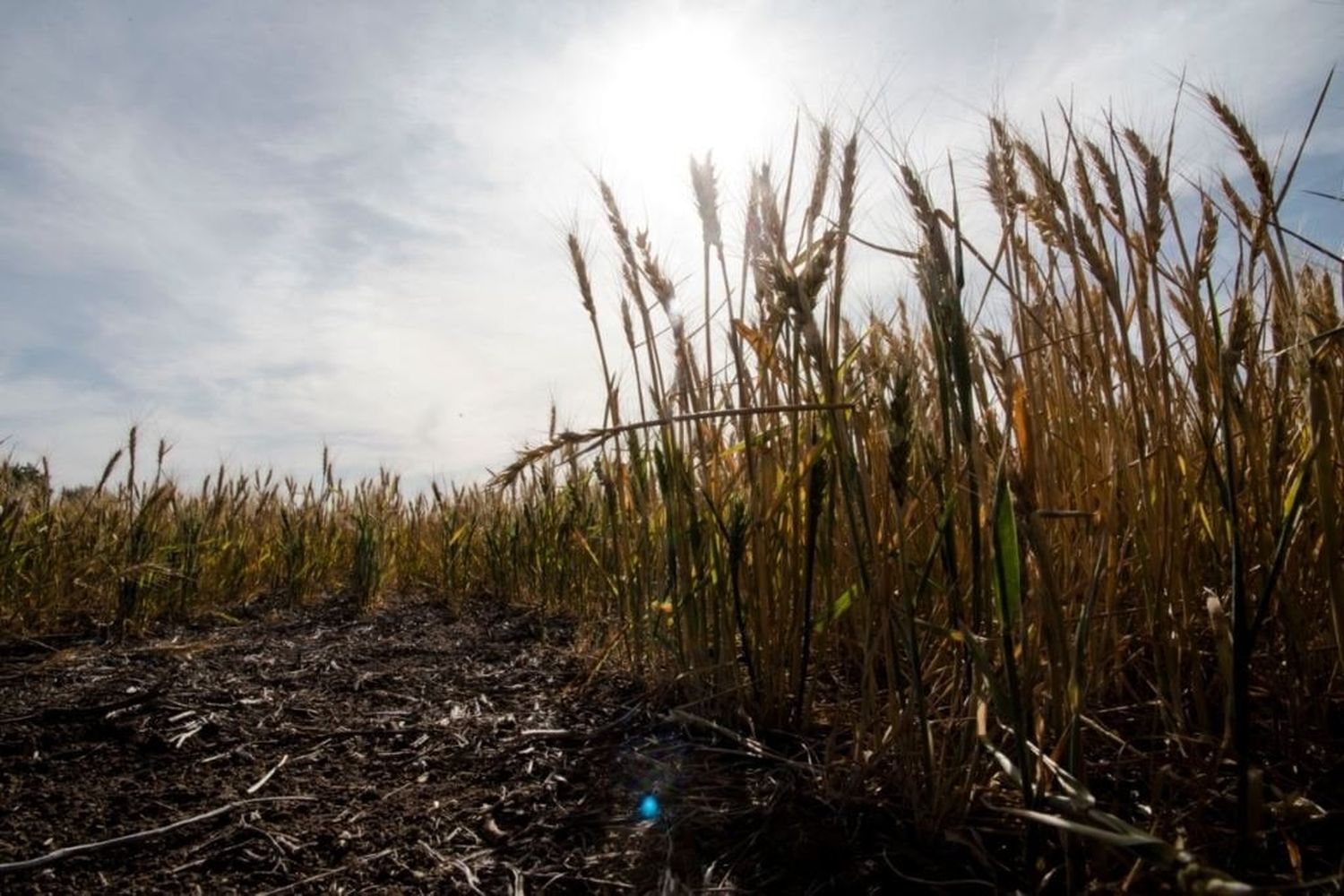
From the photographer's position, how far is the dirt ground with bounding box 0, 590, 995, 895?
1.09 m

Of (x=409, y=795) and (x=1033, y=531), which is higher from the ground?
(x=1033, y=531)

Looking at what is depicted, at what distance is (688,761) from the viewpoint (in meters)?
1.42

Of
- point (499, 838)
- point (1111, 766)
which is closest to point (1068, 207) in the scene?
point (1111, 766)

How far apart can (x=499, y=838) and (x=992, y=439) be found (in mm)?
1022

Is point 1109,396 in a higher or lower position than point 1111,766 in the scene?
higher

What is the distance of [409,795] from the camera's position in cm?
140

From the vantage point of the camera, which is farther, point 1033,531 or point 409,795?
point 409,795

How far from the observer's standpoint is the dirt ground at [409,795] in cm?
109

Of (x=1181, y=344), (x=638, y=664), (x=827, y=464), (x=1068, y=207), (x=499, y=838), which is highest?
(x=1068, y=207)

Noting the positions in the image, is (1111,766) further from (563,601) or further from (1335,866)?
(563,601)

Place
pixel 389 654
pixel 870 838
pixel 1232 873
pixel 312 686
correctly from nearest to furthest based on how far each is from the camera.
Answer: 1. pixel 1232 873
2. pixel 870 838
3. pixel 312 686
4. pixel 389 654

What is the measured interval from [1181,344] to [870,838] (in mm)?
1027

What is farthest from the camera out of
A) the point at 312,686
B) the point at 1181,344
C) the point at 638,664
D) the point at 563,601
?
the point at 563,601

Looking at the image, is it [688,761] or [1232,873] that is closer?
[1232,873]
